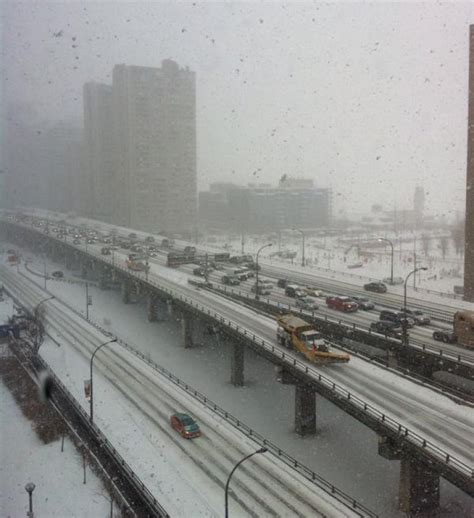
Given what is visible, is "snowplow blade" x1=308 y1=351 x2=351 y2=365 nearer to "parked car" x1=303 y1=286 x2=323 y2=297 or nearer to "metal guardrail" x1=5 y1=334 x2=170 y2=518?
"metal guardrail" x1=5 y1=334 x2=170 y2=518

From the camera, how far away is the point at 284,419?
96.8 ft

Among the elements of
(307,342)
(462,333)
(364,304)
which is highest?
(307,342)

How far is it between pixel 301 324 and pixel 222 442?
7.34 meters

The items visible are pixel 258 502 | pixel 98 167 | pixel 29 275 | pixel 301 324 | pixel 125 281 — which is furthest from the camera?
pixel 98 167

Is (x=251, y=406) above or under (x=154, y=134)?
under

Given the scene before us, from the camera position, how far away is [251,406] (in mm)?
31578

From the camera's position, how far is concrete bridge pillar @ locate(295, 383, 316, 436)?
27266 mm

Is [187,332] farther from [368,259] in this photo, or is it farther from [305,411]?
[368,259]

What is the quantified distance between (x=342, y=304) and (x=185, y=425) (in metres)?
18.1

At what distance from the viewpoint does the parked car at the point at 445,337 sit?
29.7m

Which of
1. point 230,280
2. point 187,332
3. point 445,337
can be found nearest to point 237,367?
point 187,332

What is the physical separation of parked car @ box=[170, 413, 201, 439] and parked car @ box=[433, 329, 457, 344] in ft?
47.8

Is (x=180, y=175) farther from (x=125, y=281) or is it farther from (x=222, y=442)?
(x=222, y=442)

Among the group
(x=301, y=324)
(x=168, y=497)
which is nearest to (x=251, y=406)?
(x=301, y=324)
